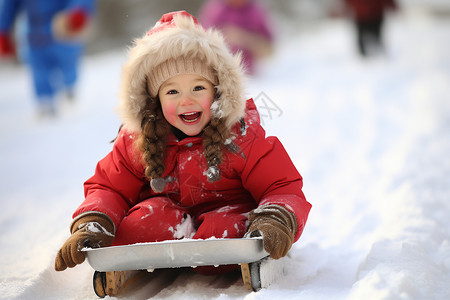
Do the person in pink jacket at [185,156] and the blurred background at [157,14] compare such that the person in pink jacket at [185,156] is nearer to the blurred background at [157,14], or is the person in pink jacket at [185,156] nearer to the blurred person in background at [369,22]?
the blurred person in background at [369,22]

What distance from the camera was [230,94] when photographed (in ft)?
6.55

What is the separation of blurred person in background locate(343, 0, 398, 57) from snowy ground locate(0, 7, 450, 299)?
452 mm

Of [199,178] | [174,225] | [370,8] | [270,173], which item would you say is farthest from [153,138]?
[370,8]

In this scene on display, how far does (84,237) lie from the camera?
5.76 ft

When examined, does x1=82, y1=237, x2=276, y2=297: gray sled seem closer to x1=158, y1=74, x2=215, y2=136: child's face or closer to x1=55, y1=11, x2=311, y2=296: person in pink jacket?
x1=55, y1=11, x2=311, y2=296: person in pink jacket

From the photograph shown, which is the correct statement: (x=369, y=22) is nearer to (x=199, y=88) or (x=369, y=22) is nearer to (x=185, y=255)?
(x=199, y=88)


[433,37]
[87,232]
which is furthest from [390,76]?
[87,232]

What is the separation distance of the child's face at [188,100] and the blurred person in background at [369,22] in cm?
653

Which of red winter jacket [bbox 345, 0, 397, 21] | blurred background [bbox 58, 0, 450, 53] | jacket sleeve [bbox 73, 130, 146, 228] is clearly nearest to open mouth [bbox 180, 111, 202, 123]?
jacket sleeve [bbox 73, 130, 146, 228]

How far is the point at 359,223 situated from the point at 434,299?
38.3 inches

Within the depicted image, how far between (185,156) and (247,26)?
→ 218 inches

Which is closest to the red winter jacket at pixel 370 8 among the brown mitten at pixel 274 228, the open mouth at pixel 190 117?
the open mouth at pixel 190 117

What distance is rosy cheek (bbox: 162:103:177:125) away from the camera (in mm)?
1997

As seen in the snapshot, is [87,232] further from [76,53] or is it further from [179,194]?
[76,53]
